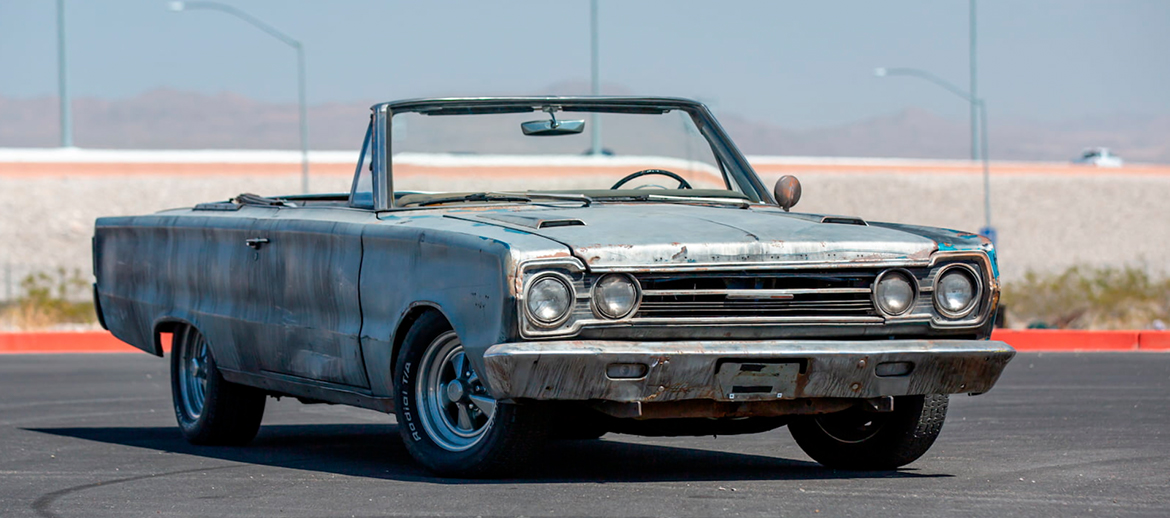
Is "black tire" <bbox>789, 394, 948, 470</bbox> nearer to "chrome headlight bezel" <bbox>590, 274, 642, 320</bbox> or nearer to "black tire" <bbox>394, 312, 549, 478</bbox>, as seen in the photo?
"chrome headlight bezel" <bbox>590, 274, 642, 320</bbox>

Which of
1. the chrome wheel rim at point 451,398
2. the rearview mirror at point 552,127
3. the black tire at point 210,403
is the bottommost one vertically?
the black tire at point 210,403

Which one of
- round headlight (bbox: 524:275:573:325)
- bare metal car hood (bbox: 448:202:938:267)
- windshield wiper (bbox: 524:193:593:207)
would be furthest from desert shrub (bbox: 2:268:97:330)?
round headlight (bbox: 524:275:573:325)

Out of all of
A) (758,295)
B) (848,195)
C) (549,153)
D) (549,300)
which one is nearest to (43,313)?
(549,153)

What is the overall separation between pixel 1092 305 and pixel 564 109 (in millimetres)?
19623

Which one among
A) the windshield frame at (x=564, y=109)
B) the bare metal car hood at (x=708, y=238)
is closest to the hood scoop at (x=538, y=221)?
the bare metal car hood at (x=708, y=238)

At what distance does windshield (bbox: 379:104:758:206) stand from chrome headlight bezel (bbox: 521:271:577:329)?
1.48m

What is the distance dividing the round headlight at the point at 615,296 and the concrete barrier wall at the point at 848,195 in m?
43.8

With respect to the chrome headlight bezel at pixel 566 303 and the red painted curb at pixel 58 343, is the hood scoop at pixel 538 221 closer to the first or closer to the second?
the chrome headlight bezel at pixel 566 303

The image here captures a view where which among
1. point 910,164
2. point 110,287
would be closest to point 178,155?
point 910,164

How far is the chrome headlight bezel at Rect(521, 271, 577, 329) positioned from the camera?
5797mm

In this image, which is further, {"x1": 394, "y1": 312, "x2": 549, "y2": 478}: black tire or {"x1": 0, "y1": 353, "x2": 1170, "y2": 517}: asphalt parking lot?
{"x1": 394, "y1": 312, "x2": 549, "y2": 478}: black tire

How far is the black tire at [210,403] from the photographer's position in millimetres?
8320

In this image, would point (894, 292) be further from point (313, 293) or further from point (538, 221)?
point (313, 293)

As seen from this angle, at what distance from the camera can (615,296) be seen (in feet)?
19.3
